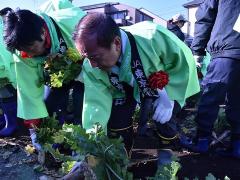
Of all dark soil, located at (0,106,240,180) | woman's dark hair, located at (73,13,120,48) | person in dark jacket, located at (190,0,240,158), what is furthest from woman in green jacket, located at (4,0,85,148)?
person in dark jacket, located at (190,0,240,158)

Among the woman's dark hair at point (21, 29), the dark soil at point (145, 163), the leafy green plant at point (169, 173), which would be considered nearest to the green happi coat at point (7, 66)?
the dark soil at point (145, 163)

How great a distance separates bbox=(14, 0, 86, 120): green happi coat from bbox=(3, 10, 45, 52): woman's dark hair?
330 mm

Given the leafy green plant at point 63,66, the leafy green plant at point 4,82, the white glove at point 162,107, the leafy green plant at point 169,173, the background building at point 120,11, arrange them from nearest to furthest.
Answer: the leafy green plant at point 169,173 → the white glove at point 162,107 → the leafy green plant at point 63,66 → the leafy green plant at point 4,82 → the background building at point 120,11

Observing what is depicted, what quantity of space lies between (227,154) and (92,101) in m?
1.33

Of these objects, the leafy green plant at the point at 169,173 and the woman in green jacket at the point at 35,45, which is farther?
the woman in green jacket at the point at 35,45

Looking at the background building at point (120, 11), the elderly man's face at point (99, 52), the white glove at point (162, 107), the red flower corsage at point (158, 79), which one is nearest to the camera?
the elderly man's face at point (99, 52)

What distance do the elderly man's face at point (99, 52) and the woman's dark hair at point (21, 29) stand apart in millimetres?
583

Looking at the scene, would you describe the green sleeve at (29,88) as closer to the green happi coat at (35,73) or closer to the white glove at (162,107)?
the green happi coat at (35,73)

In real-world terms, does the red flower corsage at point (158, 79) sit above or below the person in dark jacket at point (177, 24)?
above

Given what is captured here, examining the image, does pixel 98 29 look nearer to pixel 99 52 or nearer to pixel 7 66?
pixel 99 52

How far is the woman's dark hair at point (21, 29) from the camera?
2686mm

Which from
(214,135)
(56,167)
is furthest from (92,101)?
(214,135)

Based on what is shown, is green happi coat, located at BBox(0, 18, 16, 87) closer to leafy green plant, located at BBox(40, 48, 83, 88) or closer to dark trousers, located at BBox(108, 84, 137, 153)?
leafy green plant, located at BBox(40, 48, 83, 88)

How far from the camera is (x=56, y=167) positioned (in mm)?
3270
